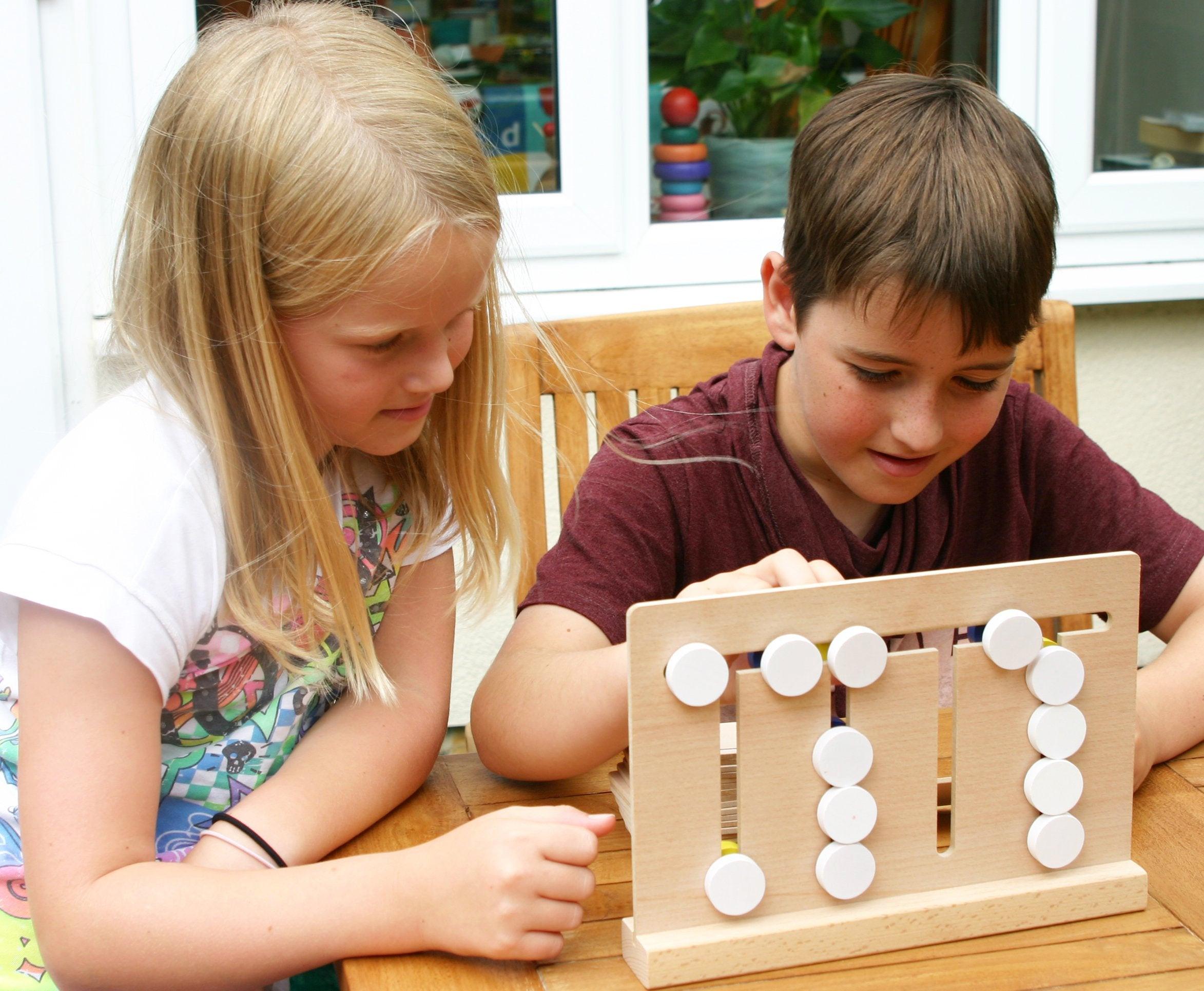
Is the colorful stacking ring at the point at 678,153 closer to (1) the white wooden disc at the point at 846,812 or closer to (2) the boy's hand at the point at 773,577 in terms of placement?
(2) the boy's hand at the point at 773,577

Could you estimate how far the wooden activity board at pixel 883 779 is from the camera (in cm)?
68

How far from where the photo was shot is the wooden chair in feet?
3.95

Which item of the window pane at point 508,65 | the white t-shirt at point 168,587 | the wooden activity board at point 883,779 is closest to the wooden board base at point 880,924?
the wooden activity board at point 883,779

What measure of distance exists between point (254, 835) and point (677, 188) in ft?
4.60

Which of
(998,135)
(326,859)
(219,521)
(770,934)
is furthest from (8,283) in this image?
(770,934)

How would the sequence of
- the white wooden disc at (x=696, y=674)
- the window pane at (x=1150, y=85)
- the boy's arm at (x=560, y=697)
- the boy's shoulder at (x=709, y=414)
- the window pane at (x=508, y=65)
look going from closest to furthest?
the white wooden disc at (x=696, y=674)
the boy's arm at (x=560, y=697)
the boy's shoulder at (x=709, y=414)
the window pane at (x=508, y=65)
the window pane at (x=1150, y=85)

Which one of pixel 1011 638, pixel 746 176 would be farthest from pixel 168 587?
pixel 746 176

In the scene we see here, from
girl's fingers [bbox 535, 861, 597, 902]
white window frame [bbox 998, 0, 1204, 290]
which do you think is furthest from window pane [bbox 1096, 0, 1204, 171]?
girl's fingers [bbox 535, 861, 597, 902]

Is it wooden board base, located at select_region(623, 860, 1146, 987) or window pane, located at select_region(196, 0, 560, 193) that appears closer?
wooden board base, located at select_region(623, 860, 1146, 987)

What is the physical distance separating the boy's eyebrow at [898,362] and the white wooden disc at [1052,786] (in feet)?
1.04

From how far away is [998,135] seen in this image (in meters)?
0.99

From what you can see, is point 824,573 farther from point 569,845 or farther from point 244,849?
point 244,849

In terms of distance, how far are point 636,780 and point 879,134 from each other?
1.93 ft

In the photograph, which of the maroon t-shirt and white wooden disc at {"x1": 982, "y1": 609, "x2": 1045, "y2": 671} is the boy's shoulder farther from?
white wooden disc at {"x1": 982, "y1": 609, "x2": 1045, "y2": 671}
